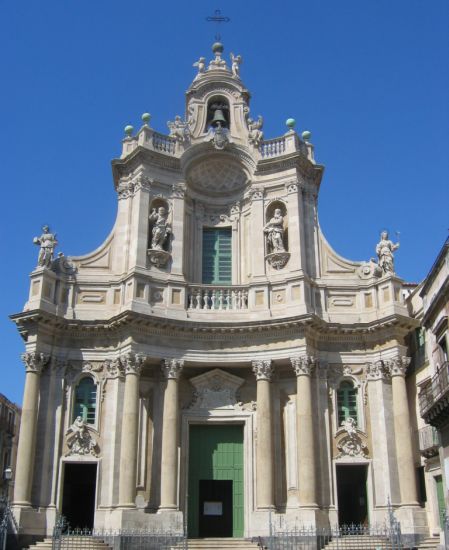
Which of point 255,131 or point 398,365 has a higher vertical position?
point 255,131

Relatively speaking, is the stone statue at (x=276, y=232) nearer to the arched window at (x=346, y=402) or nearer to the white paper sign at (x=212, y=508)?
the arched window at (x=346, y=402)

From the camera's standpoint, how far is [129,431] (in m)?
22.4

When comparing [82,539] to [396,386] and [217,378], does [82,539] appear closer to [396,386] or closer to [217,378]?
[217,378]

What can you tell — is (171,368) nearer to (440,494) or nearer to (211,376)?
(211,376)

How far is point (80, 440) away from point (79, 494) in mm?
2322

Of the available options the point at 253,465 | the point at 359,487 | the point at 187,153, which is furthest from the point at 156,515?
the point at 187,153

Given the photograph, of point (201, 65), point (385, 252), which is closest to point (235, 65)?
point (201, 65)

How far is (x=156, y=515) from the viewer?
2188cm

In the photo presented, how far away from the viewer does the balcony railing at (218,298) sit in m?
25.3

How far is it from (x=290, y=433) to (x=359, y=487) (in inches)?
124

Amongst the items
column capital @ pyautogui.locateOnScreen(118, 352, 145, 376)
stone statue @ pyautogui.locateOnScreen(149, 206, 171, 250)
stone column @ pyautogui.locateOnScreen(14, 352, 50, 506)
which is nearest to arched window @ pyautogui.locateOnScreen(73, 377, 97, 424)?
stone column @ pyautogui.locateOnScreen(14, 352, 50, 506)

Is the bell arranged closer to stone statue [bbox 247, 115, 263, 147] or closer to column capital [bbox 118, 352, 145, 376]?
stone statue [bbox 247, 115, 263, 147]

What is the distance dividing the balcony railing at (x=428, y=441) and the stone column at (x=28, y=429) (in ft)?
42.7

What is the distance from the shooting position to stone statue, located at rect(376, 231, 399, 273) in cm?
2547
